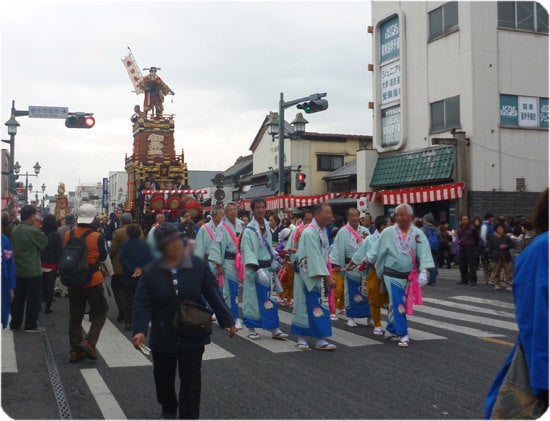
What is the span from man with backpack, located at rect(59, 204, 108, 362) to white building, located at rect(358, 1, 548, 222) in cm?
1432

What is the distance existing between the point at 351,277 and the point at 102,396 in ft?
15.6

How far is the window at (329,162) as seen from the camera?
35.4m

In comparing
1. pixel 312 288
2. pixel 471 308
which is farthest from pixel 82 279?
pixel 471 308

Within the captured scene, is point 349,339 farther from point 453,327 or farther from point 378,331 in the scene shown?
point 453,327

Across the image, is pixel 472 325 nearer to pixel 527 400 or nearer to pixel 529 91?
pixel 527 400

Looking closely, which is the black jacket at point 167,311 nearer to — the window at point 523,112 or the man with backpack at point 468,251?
the man with backpack at point 468,251

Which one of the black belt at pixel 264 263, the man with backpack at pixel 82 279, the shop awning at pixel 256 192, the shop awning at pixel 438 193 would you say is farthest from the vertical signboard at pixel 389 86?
the man with backpack at pixel 82 279

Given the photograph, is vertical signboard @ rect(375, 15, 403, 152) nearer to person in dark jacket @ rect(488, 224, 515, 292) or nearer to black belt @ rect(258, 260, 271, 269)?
person in dark jacket @ rect(488, 224, 515, 292)

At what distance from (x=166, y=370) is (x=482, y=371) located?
358cm

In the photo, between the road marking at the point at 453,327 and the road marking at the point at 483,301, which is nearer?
the road marking at the point at 453,327

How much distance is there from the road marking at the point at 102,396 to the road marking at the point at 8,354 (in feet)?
2.62

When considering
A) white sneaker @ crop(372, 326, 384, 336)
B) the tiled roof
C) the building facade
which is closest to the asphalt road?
white sneaker @ crop(372, 326, 384, 336)

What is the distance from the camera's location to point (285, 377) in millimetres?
5746

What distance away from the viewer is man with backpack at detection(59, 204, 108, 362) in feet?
20.3
